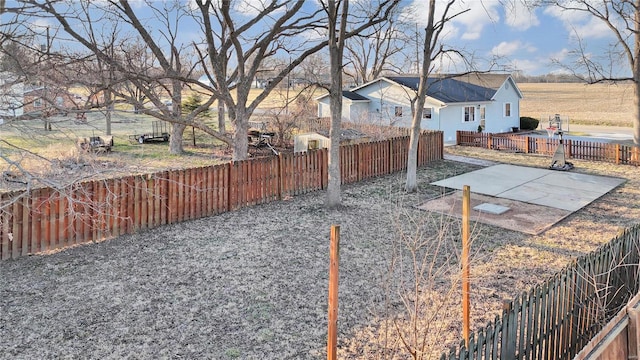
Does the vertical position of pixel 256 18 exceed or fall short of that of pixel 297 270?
it exceeds it

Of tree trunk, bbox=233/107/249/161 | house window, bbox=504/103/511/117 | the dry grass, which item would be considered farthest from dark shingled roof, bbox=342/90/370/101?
the dry grass

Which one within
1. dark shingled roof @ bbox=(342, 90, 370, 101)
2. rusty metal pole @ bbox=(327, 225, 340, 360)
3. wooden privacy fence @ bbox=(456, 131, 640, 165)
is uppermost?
dark shingled roof @ bbox=(342, 90, 370, 101)

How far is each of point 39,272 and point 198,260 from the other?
233 cm

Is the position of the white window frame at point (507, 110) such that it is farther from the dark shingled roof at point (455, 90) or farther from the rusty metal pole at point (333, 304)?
the rusty metal pole at point (333, 304)

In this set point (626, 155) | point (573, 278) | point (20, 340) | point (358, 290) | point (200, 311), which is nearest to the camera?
point (573, 278)

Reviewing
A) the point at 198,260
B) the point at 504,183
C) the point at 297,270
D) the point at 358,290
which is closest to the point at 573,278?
the point at 358,290

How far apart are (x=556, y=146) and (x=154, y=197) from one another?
17.2m

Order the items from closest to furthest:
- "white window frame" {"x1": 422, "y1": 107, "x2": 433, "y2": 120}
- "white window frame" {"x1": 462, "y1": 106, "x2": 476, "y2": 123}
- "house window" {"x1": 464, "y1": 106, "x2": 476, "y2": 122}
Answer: "white window frame" {"x1": 422, "y1": 107, "x2": 433, "y2": 120} < "white window frame" {"x1": 462, "y1": 106, "x2": 476, "y2": 123} < "house window" {"x1": 464, "y1": 106, "x2": 476, "y2": 122}

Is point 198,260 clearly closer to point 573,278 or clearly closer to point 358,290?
point 358,290

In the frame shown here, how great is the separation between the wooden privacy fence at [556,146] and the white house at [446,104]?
2.75m

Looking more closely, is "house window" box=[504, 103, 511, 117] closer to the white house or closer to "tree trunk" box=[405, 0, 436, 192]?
the white house

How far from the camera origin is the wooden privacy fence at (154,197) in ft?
24.3

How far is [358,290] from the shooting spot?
20.9 ft

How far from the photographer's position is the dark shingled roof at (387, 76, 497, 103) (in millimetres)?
26353
